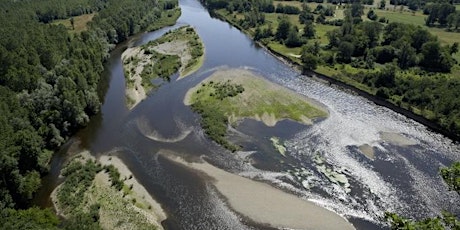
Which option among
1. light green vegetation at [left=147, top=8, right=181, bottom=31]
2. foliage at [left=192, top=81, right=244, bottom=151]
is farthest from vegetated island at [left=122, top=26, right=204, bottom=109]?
light green vegetation at [left=147, top=8, right=181, bottom=31]

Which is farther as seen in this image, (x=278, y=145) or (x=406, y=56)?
(x=406, y=56)

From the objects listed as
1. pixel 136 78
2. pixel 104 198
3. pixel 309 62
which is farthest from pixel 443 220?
pixel 309 62

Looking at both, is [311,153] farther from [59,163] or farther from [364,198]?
[59,163]

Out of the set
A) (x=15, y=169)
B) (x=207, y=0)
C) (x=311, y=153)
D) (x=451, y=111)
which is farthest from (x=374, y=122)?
(x=207, y=0)

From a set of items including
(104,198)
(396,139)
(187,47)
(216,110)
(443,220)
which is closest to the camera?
(443,220)

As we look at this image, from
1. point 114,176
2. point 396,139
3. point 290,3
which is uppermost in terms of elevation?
point 114,176

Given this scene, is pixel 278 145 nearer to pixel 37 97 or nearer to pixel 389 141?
pixel 389 141

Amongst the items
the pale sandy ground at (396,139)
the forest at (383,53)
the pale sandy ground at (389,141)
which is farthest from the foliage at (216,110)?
the pale sandy ground at (396,139)
